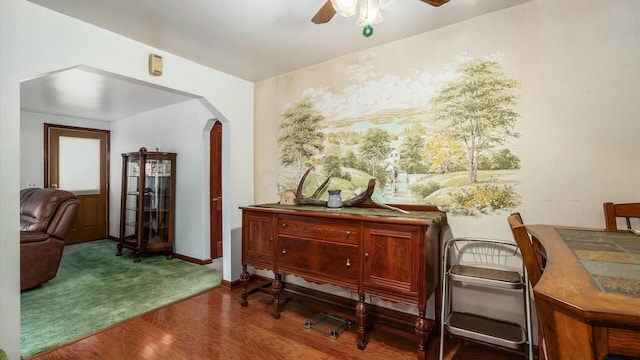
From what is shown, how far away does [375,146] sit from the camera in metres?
2.64

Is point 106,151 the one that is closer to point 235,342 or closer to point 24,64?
point 24,64

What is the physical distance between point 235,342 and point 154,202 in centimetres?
313

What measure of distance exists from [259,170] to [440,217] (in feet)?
7.31

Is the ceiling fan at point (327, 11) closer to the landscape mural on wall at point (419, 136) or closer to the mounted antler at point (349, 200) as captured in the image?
the landscape mural on wall at point (419, 136)

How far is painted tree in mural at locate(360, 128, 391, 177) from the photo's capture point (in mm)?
2588

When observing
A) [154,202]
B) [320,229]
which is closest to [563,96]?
[320,229]

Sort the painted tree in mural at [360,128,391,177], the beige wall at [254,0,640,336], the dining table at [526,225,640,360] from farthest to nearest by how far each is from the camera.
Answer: the painted tree in mural at [360,128,391,177]
the beige wall at [254,0,640,336]
the dining table at [526,225,640,360]

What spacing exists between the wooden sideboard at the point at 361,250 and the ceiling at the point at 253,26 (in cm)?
150

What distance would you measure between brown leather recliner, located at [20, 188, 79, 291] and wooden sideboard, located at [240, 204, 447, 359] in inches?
101

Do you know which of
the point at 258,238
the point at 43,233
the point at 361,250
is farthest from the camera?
the point at 43,233

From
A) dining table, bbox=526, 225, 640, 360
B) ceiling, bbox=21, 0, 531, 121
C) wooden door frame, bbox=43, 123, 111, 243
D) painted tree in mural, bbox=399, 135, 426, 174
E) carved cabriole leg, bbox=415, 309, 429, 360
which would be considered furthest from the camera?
wooden door frame, bbox=43, 123, 111, 243

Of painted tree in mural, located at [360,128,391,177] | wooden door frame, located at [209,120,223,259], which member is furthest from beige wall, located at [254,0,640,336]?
wooden door frame, located at [209,120,223,259]

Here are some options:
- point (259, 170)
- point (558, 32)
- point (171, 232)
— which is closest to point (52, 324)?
point (171, 232)

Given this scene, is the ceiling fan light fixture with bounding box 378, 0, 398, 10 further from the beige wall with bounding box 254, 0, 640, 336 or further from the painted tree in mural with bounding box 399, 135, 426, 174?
the painted tree in mural with bounding box 399, 135, 426, 174
